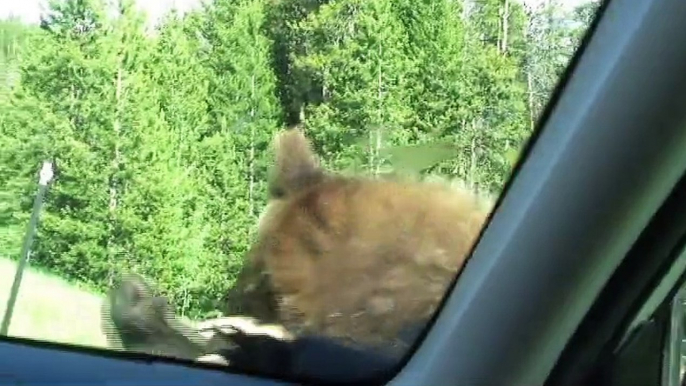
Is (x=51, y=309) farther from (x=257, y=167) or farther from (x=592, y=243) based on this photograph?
(x=592, y=243)

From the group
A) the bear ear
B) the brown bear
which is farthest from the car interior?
the bear ear

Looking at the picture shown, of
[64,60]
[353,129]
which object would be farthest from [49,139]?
[353,129]

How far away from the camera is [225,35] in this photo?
1.94 meters

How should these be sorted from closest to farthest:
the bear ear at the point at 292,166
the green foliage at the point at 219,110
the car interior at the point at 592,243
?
the car interior at the point at 592,243 < the green foliage at the point at 219,110 < the bear ear at the point at 292,166

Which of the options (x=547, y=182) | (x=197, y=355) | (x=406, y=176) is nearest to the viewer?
(x=547, y=182)

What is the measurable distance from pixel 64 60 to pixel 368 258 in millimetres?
587

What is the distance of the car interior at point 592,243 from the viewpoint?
161cm

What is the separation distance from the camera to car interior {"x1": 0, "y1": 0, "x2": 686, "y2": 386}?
5.29 feet

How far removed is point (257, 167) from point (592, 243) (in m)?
0.55

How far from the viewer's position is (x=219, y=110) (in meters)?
1.96

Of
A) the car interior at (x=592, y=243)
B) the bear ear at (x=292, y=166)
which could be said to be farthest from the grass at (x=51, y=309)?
the car interior at (x=592, y=243)

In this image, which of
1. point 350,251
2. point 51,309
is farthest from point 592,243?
point 51,309

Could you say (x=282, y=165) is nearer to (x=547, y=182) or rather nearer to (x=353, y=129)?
(x=353, y=129)

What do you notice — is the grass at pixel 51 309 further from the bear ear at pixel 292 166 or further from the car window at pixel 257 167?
the bear ear at pixel 292 166
